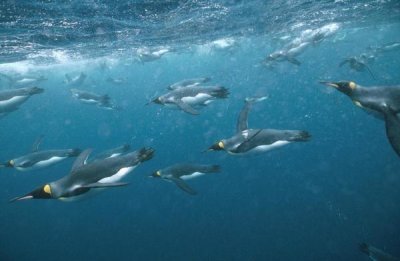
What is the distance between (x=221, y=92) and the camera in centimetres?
878

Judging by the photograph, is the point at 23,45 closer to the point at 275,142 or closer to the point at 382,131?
the point at 275,142

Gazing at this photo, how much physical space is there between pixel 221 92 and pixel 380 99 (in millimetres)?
4854

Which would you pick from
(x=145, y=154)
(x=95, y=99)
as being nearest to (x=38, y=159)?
(x=145, y=154)

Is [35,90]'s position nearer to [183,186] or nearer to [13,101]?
[13,101]

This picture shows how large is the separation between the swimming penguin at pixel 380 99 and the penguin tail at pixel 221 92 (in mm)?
4310

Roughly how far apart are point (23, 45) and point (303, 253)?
1898 centimetres

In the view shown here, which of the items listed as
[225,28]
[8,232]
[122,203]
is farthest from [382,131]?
[8,232]

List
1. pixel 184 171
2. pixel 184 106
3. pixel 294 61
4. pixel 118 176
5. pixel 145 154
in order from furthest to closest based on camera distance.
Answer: pixel 294 61 < pixel 184 171 < pixel 184 106 < pixel 145 154 < pixel 118 176

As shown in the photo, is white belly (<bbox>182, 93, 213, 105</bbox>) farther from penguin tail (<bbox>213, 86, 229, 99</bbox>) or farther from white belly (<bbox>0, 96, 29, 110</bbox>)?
→ white belly (<bbox>0, 96, 29, 110</bbox>)

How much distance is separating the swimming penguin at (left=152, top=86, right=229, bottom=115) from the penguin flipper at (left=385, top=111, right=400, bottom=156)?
195 inches

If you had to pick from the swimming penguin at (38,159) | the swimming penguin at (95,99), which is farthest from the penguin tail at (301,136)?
the swimming penguin at (95,99)

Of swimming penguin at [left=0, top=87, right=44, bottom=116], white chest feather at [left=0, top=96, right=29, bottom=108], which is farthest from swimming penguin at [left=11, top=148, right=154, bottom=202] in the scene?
white chest feather at [left=0, top=96, right=29, bottom=108]

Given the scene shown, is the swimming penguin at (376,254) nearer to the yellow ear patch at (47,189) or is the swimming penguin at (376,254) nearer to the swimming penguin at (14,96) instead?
the yellow ear patch at (47,189)

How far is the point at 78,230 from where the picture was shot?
19094 millimetres
